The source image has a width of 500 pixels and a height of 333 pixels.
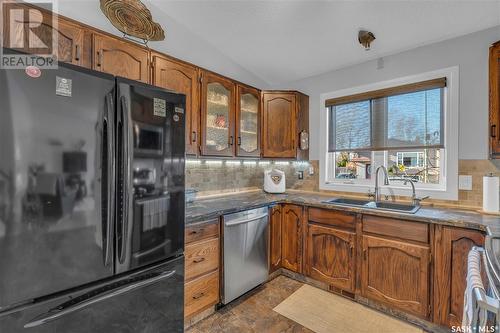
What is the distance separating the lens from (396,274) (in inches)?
76.7

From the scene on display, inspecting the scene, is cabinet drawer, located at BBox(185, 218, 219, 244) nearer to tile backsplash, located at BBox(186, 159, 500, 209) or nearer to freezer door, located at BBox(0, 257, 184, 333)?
freezer door, located at BBox(0, 257, 184, 333)

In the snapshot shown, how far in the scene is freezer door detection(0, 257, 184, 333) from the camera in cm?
100

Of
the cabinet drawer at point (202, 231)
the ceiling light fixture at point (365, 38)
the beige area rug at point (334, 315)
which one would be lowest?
the beige area rug at point (334, 315)

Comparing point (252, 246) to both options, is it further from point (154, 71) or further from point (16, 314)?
point (154, 71)

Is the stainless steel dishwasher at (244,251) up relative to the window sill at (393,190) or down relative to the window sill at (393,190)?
down

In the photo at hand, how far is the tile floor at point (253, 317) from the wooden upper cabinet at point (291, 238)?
290 mm

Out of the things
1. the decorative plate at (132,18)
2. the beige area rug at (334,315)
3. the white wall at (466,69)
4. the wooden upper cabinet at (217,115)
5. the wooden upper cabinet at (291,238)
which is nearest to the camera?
the decorative plate at (132,18)

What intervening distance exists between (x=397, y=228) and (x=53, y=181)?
2341mm

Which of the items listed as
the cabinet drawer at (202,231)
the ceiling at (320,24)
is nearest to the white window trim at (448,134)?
the ceiling at (320,24)

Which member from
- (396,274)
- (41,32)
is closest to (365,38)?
(396,274)

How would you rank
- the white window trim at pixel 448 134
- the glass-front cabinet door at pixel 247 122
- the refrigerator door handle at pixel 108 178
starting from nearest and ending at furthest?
1. the refrigerator door handle at pixel 108 178
2. the white window trim at pixel 448 134
3. the glass-front cabinet door at pixel 247 122

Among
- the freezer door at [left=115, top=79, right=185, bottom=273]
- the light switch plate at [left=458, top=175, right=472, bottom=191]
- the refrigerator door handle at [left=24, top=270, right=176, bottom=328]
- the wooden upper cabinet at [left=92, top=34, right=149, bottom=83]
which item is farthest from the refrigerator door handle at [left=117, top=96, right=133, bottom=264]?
the light switch plate at [left=458, top=175, right=472, bottom=191]

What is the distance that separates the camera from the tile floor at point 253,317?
185 cm

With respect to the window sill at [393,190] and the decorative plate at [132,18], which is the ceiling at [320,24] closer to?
the decorative plate at [132,18]
